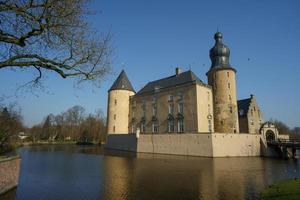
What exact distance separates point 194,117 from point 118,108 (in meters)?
16.5

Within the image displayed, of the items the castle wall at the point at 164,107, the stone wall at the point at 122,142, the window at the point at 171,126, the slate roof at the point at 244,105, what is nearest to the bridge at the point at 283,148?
the castle wall at the point at 164,107

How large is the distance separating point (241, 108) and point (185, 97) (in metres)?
13.8

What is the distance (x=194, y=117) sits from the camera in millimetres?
30719

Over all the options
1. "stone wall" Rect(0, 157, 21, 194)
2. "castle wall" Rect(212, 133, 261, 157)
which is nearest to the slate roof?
"castle wall" Rect(212, 133, 261, 157)

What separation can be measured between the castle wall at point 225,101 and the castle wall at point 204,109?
129 cm

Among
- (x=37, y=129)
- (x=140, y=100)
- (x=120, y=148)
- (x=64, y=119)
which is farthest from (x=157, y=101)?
(x=37, y=129)

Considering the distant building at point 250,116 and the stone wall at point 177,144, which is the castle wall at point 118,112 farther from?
the distant building at point 250,116

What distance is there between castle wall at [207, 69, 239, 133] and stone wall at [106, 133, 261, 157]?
4.13 meters

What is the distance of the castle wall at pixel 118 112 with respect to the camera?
4197 centimetres

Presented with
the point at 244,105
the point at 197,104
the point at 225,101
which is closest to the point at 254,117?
the point at 244,105

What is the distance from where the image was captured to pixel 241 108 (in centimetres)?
4044

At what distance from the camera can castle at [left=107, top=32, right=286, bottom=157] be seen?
92.3ft

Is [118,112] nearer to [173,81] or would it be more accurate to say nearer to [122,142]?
[122,142]

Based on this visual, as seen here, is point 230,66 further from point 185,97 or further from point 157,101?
point 157,101
